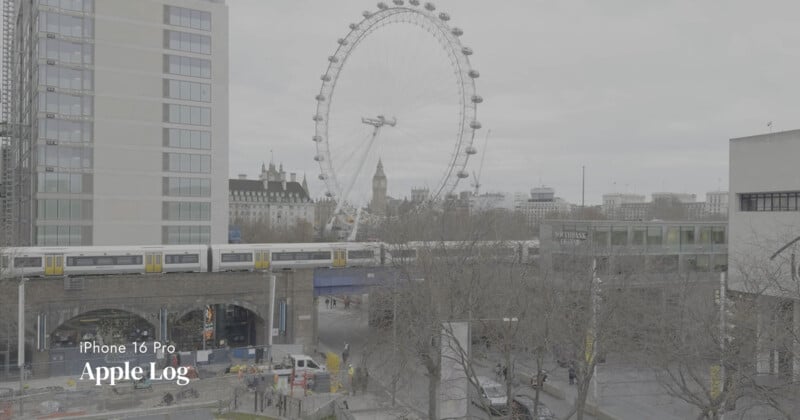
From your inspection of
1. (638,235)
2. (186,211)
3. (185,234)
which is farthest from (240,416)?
(638,235)

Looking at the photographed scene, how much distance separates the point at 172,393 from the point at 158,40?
23594 millimetres

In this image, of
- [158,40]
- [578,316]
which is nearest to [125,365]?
[578,316]

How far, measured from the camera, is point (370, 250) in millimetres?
34969

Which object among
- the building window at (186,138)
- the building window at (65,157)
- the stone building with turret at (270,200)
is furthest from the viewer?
the stone building with turret at (270,200)

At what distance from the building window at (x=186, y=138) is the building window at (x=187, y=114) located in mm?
535

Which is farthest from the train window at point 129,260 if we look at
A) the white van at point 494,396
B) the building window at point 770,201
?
the building window at point 770,201

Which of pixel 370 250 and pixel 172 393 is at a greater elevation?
pixel 370 250

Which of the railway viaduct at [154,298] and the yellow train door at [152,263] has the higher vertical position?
the yellow train door at [152,263]

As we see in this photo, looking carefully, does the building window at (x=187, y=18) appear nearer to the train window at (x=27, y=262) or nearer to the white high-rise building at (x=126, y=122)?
the white high-rise building at (x=126, y=122)

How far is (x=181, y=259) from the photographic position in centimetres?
3095

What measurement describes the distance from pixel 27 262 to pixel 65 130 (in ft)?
37.7

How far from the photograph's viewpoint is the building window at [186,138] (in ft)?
128

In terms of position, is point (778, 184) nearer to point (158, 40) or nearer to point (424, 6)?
point (424, 6)

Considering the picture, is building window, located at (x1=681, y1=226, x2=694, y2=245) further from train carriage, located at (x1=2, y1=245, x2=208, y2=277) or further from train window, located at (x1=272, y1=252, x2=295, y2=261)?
train carriage, located at (x1=2, y1=245, x2=208, y2=277)
